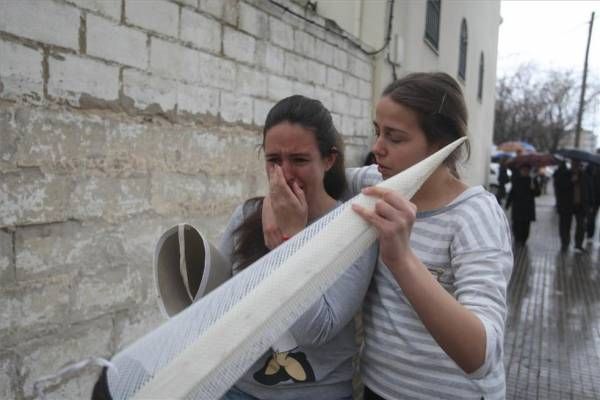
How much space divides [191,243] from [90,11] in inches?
81.4

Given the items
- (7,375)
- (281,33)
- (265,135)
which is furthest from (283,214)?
(281,33)

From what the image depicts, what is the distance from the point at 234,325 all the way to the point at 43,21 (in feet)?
8.01

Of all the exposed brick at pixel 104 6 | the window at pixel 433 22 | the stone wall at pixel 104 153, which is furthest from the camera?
the window at pixel 433 22

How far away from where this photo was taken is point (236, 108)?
14.3 feet

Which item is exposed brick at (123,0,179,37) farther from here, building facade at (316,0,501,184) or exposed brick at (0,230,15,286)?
building facade at (316,0,501,184)

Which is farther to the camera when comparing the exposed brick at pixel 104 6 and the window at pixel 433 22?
the window at pixel 433 22

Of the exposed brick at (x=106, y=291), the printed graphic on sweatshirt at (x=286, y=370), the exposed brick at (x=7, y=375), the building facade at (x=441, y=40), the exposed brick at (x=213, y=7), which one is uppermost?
the building facade at (x=441, y=40)

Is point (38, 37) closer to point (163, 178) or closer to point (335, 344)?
point (163, 178)

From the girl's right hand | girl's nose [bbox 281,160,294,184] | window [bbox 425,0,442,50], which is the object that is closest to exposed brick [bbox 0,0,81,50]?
girl's nose [bbox 281,160,294,184]

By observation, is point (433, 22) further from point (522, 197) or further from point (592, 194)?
point (592, 194)

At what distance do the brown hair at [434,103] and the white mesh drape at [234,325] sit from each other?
0.55 m

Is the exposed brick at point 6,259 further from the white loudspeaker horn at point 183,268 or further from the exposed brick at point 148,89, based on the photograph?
the white loudspeaker horn at point 183,268

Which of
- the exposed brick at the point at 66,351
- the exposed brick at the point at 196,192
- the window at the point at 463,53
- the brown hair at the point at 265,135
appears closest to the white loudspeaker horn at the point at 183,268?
the brown hair at the point at 265,135

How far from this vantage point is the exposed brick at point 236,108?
420 centimetres
